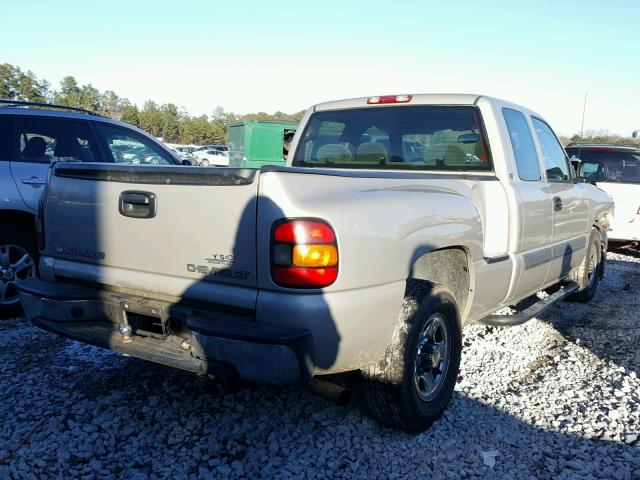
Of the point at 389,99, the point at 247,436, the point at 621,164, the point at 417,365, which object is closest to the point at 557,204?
the point at 389,99

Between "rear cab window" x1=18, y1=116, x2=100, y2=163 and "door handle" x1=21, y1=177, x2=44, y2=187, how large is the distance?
0.19 metres

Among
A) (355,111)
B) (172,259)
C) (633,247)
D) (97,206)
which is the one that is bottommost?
(633,247)

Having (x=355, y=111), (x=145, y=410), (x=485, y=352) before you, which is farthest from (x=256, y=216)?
(x=485, y=352)

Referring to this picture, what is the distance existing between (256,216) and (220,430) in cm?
136

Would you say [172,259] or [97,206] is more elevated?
[97,206]

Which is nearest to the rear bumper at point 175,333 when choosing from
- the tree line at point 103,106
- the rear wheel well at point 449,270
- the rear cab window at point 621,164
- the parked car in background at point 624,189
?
the rear wheel well at point 449,270

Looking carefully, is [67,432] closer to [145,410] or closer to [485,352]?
[145,410]

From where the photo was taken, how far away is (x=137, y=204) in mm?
2852

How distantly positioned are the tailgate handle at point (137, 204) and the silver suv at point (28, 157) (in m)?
2.11

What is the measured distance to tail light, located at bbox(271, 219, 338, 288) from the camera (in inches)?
96.4

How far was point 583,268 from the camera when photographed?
5980mm

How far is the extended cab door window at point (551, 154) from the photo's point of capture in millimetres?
4863

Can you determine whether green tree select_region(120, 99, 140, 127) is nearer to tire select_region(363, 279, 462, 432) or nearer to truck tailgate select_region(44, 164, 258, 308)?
truck tailgate select_region(44, 164, 258, 308)

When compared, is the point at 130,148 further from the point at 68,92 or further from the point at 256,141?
the point at 68,92
